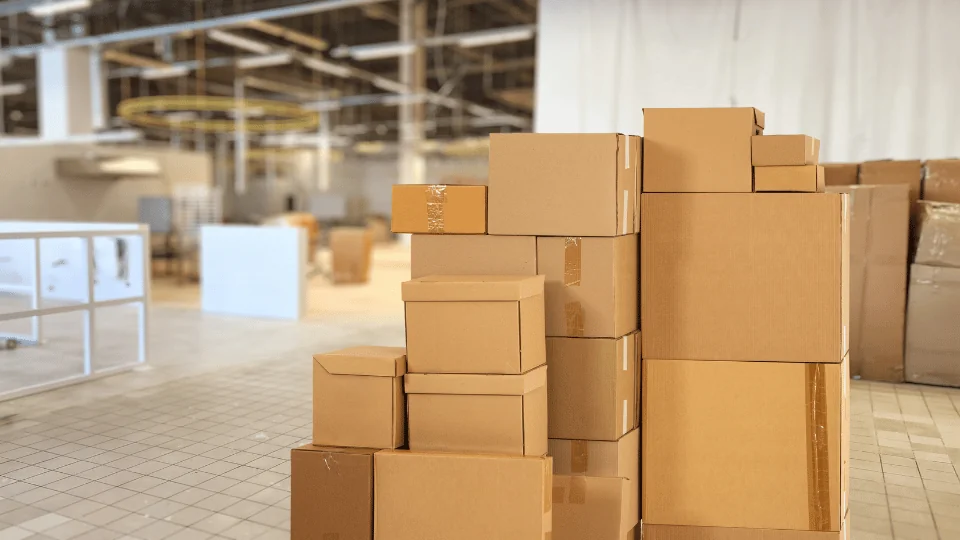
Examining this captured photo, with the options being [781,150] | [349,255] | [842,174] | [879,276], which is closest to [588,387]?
[781,150]

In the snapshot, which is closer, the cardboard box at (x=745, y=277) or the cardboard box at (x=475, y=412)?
the cardboard box at (x=475, y=412)

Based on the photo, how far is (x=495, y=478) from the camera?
2209 mm

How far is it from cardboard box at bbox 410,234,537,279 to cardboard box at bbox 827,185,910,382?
340 cm

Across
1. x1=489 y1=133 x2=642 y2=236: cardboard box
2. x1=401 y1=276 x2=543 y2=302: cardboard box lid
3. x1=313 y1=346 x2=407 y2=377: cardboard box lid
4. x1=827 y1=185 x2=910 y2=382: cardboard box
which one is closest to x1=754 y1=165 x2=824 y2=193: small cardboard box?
x1=489 y1=133 x2=642 y2=236: cardboard box

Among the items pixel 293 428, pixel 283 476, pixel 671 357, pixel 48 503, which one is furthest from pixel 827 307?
pixel 48 503

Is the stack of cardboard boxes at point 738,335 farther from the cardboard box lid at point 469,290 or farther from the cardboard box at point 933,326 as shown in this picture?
the cardboard box at point 933,326

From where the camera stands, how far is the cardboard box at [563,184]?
2.46 metres

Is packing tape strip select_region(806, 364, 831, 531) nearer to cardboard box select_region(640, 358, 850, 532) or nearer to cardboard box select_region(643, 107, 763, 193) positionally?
cardboard box select_region(640, 358, 850, 532)

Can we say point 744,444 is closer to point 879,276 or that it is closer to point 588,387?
point 588,387

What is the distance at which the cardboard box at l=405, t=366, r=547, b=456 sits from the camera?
2.26 metres

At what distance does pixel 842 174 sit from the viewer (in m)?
5.59

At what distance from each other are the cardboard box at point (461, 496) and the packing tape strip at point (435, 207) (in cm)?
75

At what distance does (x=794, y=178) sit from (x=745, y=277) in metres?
0.35

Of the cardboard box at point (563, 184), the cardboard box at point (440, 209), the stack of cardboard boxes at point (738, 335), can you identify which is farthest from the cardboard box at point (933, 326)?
the cardboard box at point (440, 209)
